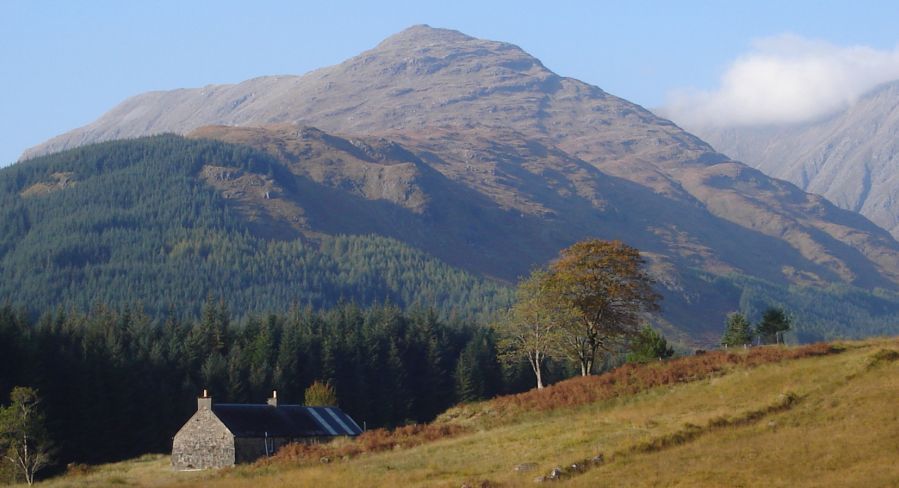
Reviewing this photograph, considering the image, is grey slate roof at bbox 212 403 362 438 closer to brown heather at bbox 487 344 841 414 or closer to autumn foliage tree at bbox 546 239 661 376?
brown heather at bbox 487 344 841 414

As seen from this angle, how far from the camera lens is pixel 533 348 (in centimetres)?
9956

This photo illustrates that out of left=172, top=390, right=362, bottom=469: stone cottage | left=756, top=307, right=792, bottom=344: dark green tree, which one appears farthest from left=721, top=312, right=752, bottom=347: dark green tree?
left=172, top=390, right=362, bottom=469: stone cottage

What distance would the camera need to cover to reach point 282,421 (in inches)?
3339

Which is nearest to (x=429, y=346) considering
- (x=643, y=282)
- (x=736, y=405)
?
(x=643, y=282)

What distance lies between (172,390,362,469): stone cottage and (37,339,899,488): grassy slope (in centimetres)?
431

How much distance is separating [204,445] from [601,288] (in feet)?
101

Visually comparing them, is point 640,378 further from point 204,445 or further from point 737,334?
point 737,334

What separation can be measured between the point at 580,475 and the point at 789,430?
10.8 m

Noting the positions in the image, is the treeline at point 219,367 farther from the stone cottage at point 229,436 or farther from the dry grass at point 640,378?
the dry grass at point 640,378

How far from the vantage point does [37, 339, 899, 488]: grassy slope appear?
47.0 m

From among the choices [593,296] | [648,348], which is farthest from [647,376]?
[648,348]

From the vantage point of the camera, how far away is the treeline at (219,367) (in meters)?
103

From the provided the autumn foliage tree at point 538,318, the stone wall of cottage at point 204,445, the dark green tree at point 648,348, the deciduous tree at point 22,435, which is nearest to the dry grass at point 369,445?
the stone wall of cottage at point 204,445

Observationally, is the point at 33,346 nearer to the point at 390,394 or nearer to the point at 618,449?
the point at 390,394
